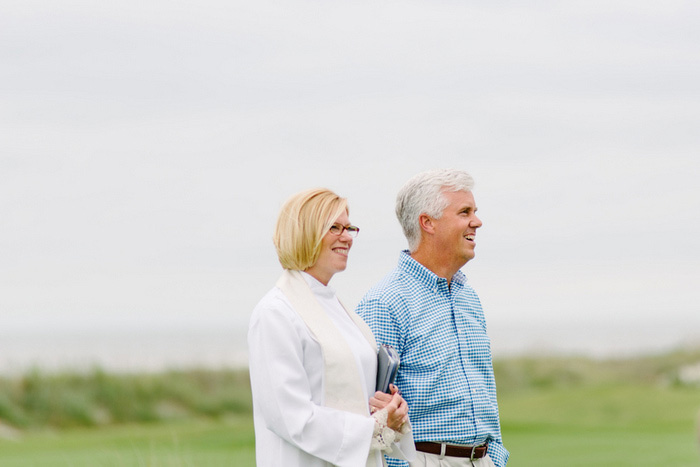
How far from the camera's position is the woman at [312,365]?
125 inches

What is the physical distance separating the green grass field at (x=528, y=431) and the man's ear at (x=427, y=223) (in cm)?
429

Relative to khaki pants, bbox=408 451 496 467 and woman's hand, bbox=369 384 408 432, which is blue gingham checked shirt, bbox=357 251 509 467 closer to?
khaki pants, bbox=408 451 496 467

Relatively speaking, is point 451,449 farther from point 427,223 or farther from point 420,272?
point 427,223

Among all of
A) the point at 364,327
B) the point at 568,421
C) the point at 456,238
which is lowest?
the point at 568,421

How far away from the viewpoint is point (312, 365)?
10.7 ft

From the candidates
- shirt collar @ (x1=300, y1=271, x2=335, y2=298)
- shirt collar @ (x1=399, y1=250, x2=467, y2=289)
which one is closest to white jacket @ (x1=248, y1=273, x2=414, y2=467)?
shirt collar @ (x1=300, y1=271, x2=335, y2=298)

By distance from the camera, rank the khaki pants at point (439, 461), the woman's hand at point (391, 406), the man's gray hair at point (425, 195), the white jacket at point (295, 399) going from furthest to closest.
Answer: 1. the man's gray hair at point (425, 195)
2. the khaki pants at point (439, 461)
3. the woman's hand at point (391, 406)
4. the white jacket at point (295, 399)

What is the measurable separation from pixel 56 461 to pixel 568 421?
23.4ft

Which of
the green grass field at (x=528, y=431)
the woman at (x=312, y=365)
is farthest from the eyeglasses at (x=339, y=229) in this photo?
the green grass field at (x=528, y=431)

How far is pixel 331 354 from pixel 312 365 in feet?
0.25

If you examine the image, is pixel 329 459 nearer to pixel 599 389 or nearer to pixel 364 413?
pixel 364 413

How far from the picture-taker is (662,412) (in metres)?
13.6

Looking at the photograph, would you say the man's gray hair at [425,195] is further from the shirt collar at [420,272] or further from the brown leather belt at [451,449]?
the brown leather belt at [451,449]

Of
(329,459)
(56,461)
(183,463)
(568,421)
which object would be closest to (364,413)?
(329,459)
